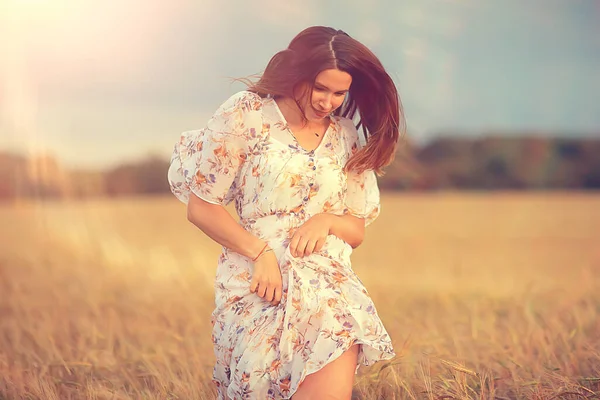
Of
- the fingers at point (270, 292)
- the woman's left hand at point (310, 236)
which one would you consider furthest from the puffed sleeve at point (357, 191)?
the fingers at point (270, 292)

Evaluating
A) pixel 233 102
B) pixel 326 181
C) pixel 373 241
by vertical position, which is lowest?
pixel 373 241

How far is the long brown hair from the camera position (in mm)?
2424

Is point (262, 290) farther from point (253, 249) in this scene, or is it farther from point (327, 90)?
point (327, 90)

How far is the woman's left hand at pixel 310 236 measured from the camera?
8.03ft

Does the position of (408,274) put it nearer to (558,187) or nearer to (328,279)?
(328,279)

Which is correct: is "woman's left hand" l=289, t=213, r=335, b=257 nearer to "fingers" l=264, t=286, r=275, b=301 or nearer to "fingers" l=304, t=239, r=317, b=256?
"fingers" l=304, t=239, r=317, b=256

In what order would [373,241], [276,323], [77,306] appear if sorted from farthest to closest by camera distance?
[373,241]
[77,306]
[276,323]

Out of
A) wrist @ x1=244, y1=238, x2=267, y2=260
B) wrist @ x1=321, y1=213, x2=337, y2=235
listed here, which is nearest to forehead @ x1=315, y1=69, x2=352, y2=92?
A: wrist @ x1=321, y1=213, x2=337, y2=235

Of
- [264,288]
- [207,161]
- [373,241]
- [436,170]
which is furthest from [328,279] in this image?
[436,170]

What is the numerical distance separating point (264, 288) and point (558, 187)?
408 inches

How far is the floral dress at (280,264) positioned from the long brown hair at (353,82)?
8cm

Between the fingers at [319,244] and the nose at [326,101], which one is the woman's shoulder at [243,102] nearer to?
the nose at [326,101]

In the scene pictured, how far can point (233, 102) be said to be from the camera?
249 cm

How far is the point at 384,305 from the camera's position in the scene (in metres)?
5.19
